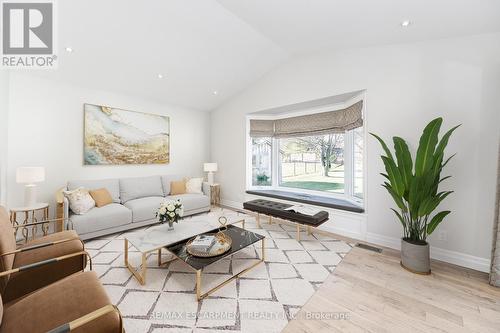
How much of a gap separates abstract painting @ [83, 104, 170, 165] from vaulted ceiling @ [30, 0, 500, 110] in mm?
521

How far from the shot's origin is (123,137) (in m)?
4.17

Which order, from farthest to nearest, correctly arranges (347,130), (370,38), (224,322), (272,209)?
(347,130), (272,209), (370,38), (224,322)

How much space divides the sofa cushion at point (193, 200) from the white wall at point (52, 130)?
1.04 metres

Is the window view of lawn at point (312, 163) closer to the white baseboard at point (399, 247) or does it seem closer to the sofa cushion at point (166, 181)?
the white baseboard at point (399, 247)

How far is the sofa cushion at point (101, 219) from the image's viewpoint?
9.46 feet

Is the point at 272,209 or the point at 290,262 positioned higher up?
the point at 272,209

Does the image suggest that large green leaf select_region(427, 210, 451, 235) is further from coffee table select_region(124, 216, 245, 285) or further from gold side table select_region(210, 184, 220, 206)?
gold side table select_region(210, 184, 220, 206)

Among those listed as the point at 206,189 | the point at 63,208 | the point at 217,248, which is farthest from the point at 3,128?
the point at 217,248

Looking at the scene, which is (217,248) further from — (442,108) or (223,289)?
(442,108)

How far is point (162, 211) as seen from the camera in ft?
8.07

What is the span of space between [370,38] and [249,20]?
1.66 metres

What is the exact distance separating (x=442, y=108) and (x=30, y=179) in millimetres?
5476

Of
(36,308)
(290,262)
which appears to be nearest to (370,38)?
(290,262)

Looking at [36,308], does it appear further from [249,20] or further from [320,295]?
[249,20]
